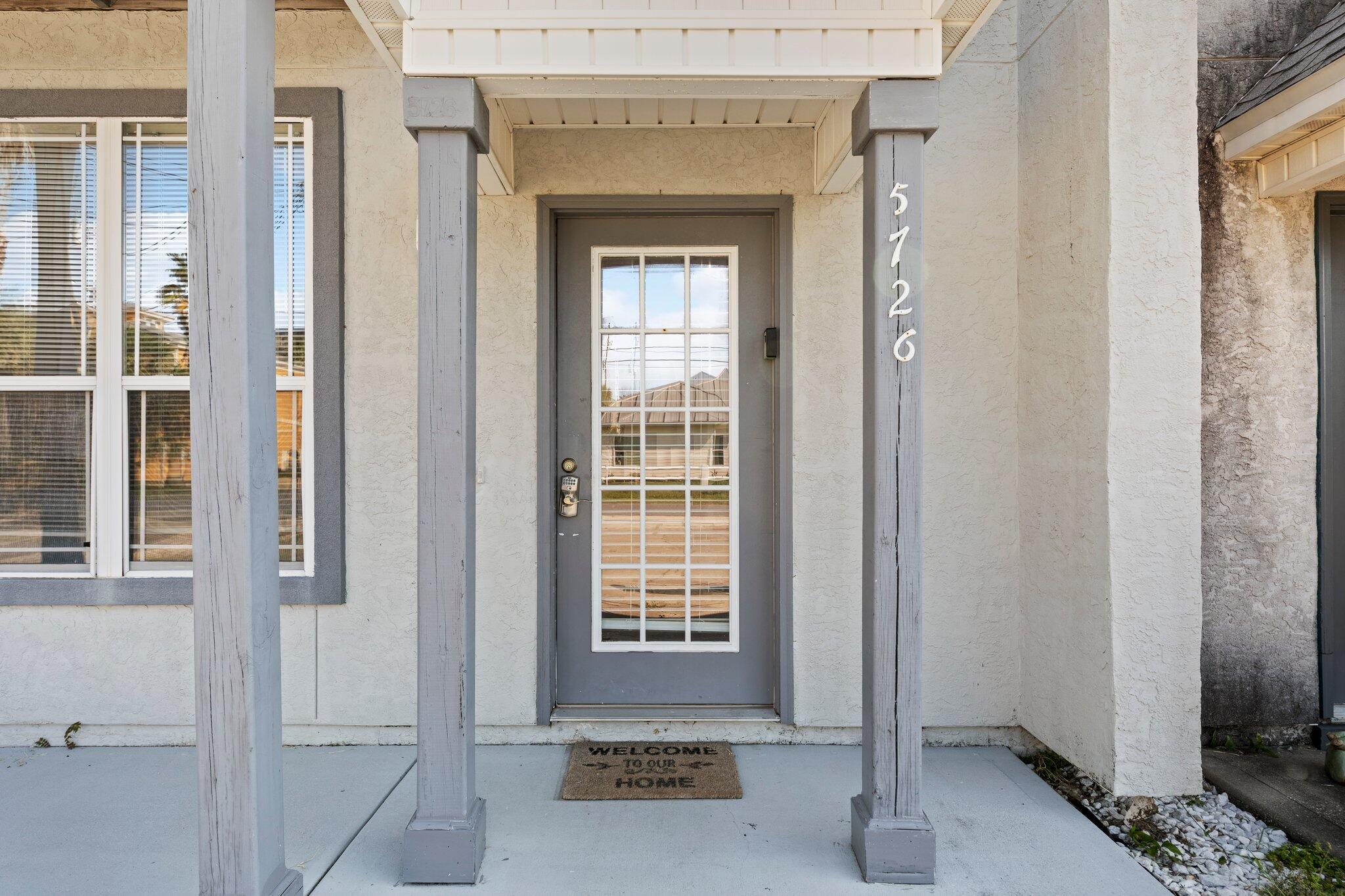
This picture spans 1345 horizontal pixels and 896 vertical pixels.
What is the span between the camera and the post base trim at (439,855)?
7.35ft

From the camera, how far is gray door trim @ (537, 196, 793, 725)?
3225 millimetres

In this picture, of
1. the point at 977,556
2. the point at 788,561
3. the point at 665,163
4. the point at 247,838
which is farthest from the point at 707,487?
the point at 247,838

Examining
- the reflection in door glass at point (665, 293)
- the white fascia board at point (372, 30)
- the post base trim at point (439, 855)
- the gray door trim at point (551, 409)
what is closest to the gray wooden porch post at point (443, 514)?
the post base trim at point (439, 855)

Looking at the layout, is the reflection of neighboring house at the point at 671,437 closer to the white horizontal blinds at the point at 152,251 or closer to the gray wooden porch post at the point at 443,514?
the gray wooden porch post at the point at 443,514

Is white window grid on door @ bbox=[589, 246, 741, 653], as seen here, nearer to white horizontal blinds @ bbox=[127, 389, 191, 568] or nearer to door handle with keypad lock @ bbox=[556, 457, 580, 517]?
door handle with keypad lock @ bbox=[556, 457, 580, 517]

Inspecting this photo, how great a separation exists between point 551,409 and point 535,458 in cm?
23

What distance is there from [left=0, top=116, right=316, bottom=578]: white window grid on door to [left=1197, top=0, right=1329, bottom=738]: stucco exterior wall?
3.73 m

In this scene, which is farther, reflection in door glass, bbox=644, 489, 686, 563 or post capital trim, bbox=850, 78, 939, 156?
reflection in door glass, bbox=644, 489, 686, 563

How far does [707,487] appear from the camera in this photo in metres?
3.38

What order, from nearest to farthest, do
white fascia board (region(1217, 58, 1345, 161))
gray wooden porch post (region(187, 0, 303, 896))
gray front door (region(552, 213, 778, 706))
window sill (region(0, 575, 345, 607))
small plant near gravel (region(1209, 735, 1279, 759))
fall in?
gray wooden porch post (region(187, 0, 303, 896)), white fascia board (region(1217, 58, 1345, 161)), small plant near gravel (region(1209, 735, 1279, 759)), window sill (region(0, 575, 345, 607)), gray front door (region(552, 213, 778, 706))

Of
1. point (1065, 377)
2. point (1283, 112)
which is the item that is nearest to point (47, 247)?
point (1065, 377)

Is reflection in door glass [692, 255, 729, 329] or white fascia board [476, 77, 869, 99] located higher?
white fascia board [476, 77, 869, 99]

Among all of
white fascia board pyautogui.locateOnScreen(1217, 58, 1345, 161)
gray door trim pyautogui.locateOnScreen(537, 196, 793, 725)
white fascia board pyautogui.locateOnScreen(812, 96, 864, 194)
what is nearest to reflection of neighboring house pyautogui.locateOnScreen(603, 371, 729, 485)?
gray door trim pyautogui.locateOnScreen(537, 196, 793, 725)

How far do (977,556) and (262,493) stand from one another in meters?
2.75
